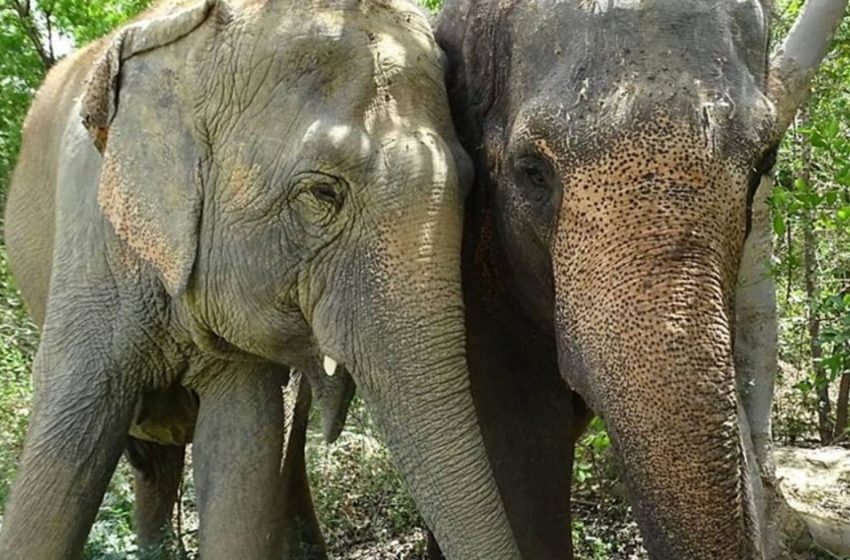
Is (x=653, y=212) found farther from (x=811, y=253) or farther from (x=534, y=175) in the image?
(x=811, y=253)

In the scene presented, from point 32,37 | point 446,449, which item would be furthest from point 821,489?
point 32,37

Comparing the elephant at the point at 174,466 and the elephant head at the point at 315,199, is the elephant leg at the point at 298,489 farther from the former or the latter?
the elephant head at the point at 315,199

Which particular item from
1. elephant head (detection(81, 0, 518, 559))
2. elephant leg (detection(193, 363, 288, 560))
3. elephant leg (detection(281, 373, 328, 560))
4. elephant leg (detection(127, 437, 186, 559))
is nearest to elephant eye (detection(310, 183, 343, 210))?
elephant head (detection(81, 0, 518, 559))

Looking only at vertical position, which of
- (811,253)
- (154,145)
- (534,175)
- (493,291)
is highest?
(811,253)

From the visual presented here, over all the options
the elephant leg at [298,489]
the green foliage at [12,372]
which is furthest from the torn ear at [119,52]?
the green foliage at [12,372]

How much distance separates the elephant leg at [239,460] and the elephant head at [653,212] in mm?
993

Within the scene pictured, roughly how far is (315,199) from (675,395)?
98 centimetres

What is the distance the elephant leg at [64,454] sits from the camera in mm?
3570

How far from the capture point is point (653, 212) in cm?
275

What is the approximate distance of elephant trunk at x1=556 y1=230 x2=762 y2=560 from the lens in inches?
104

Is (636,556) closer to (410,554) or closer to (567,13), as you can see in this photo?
(410,554)

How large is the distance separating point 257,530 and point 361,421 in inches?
95.6

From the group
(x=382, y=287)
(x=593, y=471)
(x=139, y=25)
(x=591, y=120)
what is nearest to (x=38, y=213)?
(x=139, y=25)

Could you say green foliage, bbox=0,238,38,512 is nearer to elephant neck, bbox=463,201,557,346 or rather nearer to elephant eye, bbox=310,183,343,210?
elephant neck, bbox=463,201,557,346
